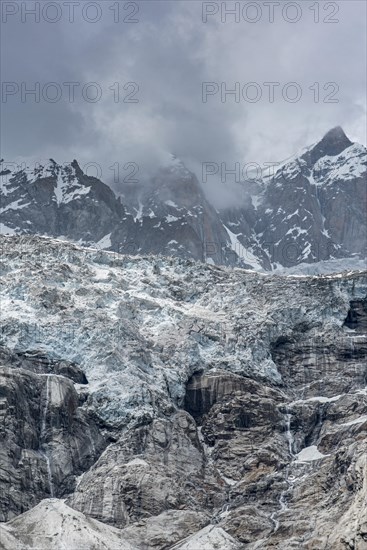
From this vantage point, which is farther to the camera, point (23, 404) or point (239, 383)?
point (239, 383)

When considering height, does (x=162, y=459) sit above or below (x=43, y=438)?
below

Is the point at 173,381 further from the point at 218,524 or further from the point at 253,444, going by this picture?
the point at 218,524

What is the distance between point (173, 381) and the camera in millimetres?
198625

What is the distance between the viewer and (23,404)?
596 feet

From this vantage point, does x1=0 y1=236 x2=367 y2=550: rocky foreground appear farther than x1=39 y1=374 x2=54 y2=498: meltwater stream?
No

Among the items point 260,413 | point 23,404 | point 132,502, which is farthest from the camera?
point 260,413

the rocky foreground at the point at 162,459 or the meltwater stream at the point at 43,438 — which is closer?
the rocky foreground at the point at 162,459

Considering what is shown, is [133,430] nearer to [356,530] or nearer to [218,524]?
[218,524]

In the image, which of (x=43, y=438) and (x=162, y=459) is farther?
(x=43, y=438)

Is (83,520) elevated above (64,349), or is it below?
below

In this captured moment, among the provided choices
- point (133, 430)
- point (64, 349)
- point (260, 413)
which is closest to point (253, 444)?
point (260, 413)

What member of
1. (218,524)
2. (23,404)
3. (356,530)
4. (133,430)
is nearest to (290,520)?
(218,524)

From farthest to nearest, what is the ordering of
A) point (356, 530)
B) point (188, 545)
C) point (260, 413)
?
point (260, 413) < point (188, 545) < point (356, 530)

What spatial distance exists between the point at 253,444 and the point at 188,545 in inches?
1366
